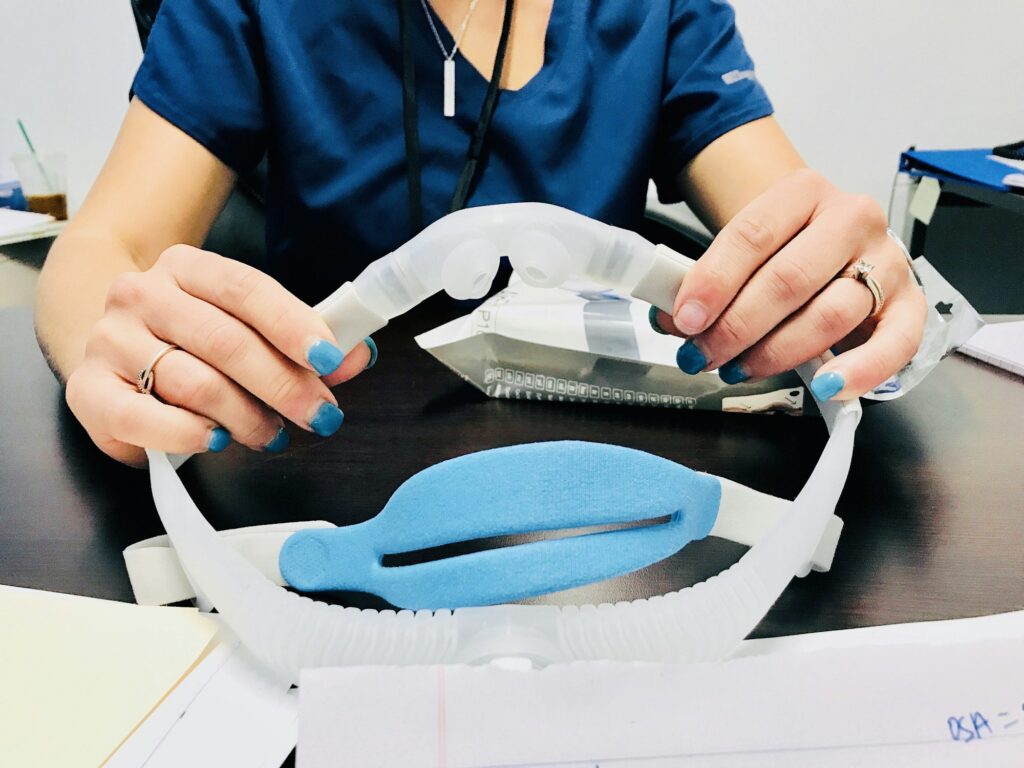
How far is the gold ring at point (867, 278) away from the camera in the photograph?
14.2 inches

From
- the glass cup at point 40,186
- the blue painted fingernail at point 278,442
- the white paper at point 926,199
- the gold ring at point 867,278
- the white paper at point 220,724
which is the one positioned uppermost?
the gold ring at point 867,278

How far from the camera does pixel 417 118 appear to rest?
64 cm

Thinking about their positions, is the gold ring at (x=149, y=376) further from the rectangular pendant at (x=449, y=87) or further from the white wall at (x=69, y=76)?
the white wall at (x=69, y=76)

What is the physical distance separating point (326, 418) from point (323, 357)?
0.04 m

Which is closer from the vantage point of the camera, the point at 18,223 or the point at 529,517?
the point at 529,517

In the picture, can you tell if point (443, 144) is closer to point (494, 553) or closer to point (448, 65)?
point (448, 65)

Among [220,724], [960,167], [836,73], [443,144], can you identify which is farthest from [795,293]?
[836,73]

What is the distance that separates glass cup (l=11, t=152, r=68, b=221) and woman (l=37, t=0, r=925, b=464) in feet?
3.03

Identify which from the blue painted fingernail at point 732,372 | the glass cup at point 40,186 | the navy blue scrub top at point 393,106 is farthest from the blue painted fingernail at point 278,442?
the glass cup at point 40,186

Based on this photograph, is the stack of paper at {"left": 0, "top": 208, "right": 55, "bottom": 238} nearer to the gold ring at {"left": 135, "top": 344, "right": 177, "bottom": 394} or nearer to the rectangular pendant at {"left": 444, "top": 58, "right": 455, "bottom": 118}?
the rectangular pendant at {"left": 444, "top": 58, "right": 455, "bottom": 118}

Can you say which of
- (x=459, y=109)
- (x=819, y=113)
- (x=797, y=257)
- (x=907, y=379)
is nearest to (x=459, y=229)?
(x=797, y=257)

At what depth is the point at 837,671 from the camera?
8.2 inches

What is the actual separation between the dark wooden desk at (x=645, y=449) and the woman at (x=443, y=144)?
0.14 ft

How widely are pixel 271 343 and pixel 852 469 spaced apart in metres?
0.29
